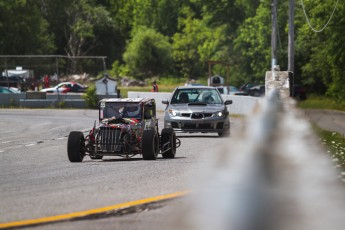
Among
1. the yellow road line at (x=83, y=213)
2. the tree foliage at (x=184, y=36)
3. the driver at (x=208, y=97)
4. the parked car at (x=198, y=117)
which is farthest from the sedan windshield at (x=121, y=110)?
the tree foliage at (x=184, y=36)

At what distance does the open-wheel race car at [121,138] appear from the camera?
1823cm

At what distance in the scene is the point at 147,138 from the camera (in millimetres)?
17906

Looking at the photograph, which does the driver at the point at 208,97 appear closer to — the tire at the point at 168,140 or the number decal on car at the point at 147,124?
the number decal on car at the point at 147,124

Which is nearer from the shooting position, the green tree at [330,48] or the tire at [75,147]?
the tire at [75,147]

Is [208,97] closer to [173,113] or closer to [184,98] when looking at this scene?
[184,98]

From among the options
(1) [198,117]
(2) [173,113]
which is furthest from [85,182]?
(2) [173,113]

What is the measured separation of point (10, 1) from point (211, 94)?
6841 cm

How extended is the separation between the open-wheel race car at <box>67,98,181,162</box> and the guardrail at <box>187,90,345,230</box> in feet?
45.4

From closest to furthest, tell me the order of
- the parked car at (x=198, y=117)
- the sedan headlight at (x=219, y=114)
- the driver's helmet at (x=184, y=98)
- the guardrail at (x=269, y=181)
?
the guardrail at (x=269, y=181) < the parked car at (x=198, y=117) < the sedan headlight at (x=219, y=114) < the driver's helmet at (x=184, y=98)

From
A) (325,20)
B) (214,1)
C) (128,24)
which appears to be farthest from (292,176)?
(128,24)

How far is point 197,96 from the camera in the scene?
29.0 meters

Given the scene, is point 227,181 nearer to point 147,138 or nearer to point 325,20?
point 147,138

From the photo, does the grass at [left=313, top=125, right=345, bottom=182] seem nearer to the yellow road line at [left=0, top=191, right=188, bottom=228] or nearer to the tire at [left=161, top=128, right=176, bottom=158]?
the tire at [left=161, top=128, right=176, bottom=158]

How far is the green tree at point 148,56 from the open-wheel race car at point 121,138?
295 ft
